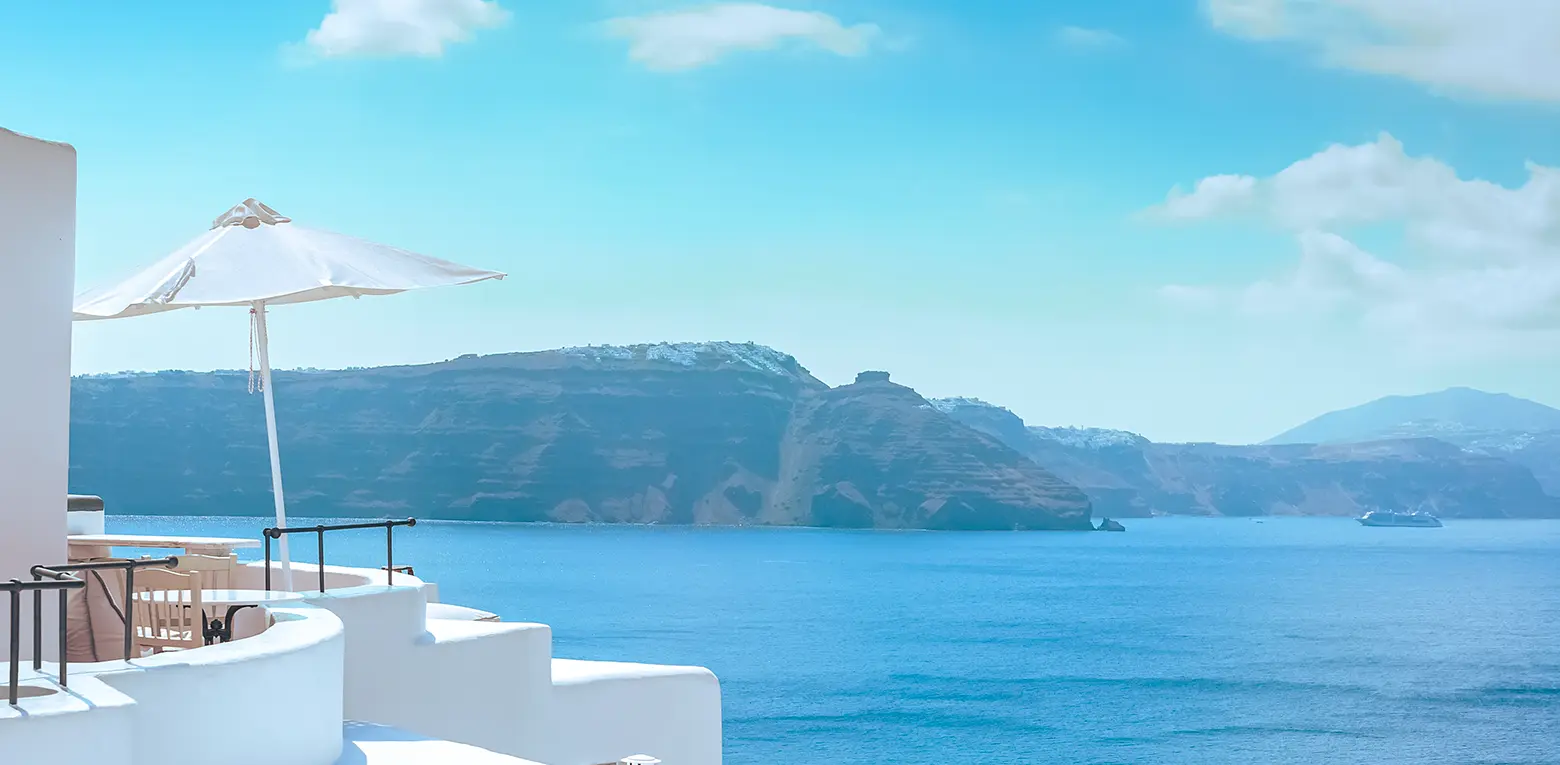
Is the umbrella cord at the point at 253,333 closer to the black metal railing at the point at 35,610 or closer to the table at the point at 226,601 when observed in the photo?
the table at the point at 226,601

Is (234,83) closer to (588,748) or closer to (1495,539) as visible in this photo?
(588,748)

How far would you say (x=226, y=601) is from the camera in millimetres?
7543

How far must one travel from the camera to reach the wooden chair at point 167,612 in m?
7.24

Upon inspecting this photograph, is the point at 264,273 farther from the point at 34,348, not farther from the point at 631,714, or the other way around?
the point at 631,714

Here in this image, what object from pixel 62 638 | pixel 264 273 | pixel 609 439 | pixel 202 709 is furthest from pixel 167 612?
pixel 609 439

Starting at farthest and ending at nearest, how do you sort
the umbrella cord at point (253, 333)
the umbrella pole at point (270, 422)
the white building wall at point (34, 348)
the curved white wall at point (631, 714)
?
the curved white wall at point (631, 714)
the umbrella cord at point (253, 333)
the umbrella pole at point (270, 422)
the white building wall at point (34, 348)

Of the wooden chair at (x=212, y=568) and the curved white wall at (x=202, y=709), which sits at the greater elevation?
the wooden chair at (x=212, y=568)

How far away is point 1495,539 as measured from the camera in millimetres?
196875

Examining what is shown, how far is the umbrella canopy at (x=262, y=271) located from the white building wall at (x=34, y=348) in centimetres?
39

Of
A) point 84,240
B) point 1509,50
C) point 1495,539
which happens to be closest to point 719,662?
point 84,240

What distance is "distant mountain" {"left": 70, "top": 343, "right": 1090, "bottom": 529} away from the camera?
595 ft

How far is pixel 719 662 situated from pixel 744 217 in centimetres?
7121

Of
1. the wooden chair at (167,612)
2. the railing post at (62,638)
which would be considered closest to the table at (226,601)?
the wooden chair at (167,612)

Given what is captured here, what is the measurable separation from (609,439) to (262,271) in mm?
185937
